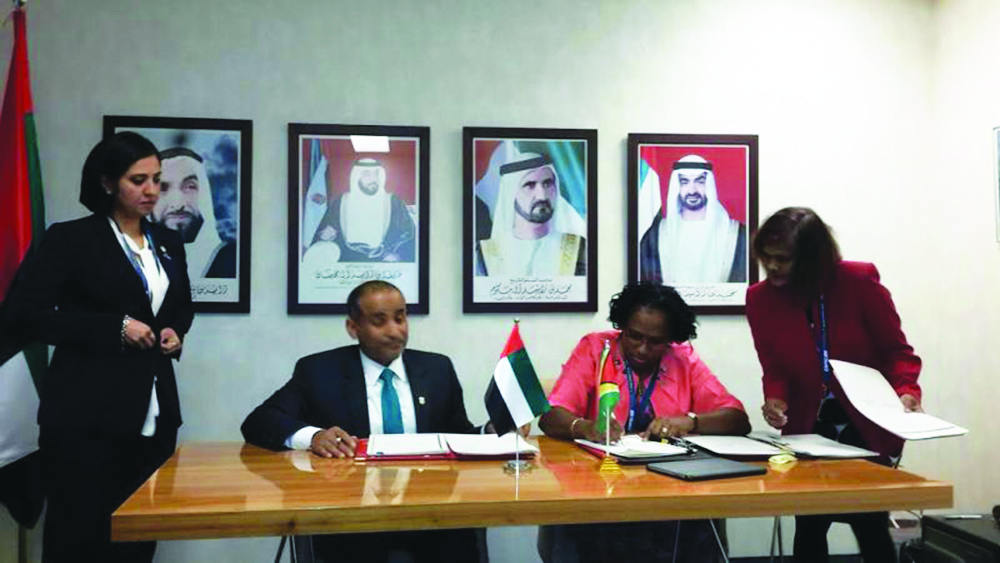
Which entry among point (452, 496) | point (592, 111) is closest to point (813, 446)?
point (452, 496)

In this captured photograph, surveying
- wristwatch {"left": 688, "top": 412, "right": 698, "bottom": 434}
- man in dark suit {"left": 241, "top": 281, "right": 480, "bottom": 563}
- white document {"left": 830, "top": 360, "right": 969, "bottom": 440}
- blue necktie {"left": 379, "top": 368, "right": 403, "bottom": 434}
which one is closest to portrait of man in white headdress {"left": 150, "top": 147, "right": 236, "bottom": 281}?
man in dark suit {"left": 241, "top": 281, "right": 480, "bottom": 563}

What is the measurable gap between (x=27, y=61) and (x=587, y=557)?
2.81m

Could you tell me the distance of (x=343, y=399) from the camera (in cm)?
237

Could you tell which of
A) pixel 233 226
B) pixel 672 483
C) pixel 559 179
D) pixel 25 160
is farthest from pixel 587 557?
pixel 25 160

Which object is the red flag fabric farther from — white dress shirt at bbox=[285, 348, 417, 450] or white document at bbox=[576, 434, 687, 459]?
white document at bbox=[576, 434, 687, 459]

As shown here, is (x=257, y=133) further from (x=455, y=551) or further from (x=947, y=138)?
(x=947, y=138)

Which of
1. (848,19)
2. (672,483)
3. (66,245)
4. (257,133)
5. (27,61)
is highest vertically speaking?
(848,19)

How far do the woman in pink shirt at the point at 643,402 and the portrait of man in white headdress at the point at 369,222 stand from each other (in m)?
1.10

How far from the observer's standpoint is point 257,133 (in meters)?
3.43

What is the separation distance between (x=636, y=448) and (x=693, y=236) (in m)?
1.67

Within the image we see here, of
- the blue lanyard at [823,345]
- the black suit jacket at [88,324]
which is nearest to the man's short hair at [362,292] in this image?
the black suit jacket at [88,324]

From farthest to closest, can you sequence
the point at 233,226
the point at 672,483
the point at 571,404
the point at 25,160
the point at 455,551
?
1. the point at 233,226
2. the point at 25,160
3. the point at 571,404
4. the point at 455,551
5. the point at 672,483

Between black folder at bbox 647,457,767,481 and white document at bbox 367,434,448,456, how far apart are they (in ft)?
1.78

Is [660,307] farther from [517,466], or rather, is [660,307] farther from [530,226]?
[530,226]
